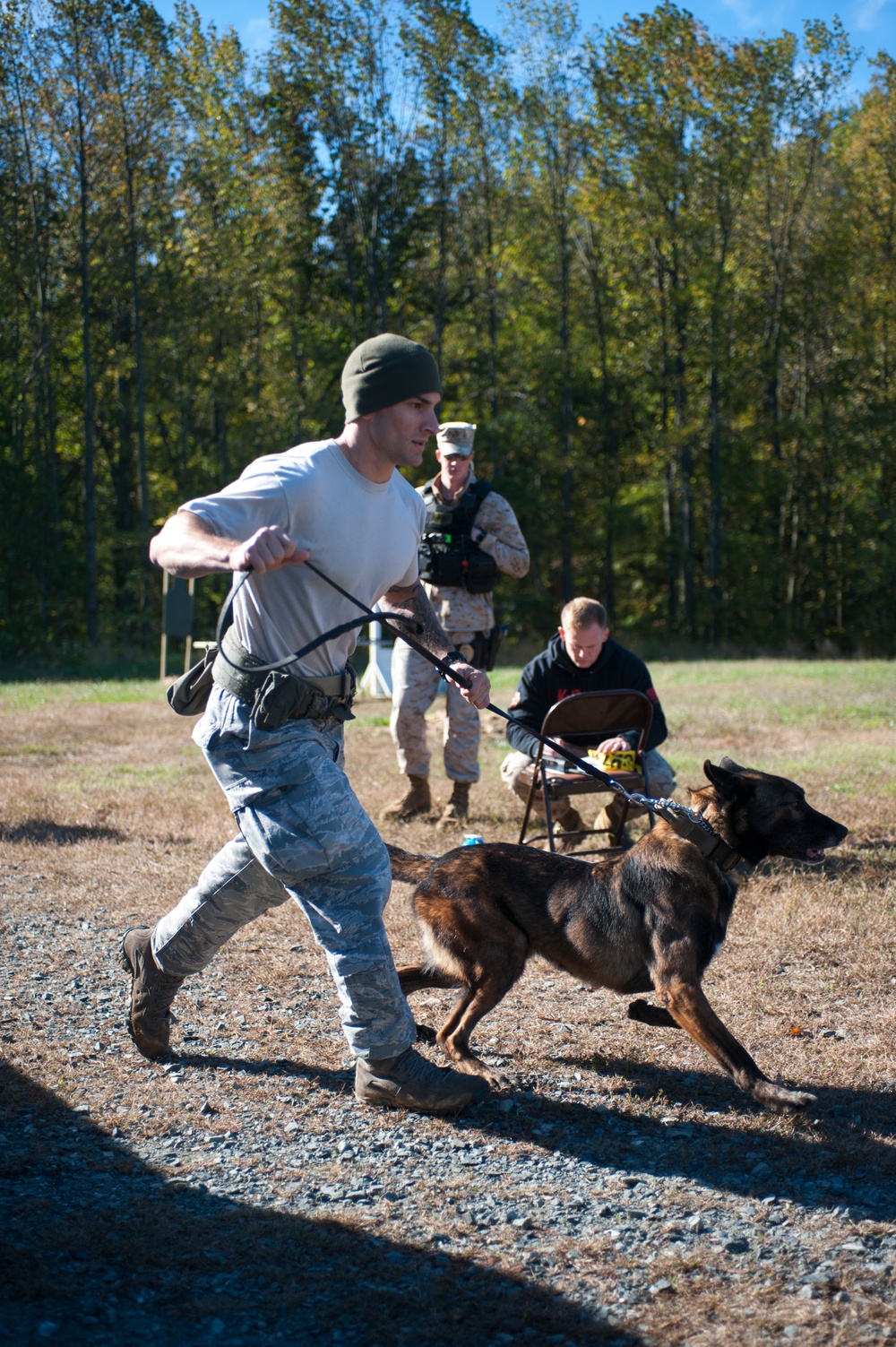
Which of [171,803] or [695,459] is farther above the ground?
[695,459]

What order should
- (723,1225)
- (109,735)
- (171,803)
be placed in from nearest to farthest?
(723,1225) → (171,803) → (109,735)

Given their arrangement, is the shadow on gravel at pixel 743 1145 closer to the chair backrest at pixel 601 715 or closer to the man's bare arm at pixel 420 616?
the man's bare arm at pixel 420 616

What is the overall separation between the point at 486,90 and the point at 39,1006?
26.0 m

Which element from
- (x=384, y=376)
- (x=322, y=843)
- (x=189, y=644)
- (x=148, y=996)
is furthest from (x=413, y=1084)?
(x=189, y=644)

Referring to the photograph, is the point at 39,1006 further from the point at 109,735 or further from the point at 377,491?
the point at 109,735

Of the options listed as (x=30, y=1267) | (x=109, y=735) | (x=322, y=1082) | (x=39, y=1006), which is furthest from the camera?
(x=109, y=735)

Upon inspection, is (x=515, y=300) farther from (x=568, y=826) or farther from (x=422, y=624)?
(x=422, y=624)

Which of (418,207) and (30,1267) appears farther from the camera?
(418,207)

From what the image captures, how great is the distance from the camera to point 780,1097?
11.5ft

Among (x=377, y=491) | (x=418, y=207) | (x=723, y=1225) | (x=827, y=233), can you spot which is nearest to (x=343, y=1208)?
(x=723, y=1225)

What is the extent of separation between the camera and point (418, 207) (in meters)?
26.6

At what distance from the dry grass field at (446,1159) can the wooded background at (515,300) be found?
1969 centimetres

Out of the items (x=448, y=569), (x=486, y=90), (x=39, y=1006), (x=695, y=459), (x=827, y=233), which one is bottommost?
(x=39, y=1006)

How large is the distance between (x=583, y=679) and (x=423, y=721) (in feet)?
4.60
